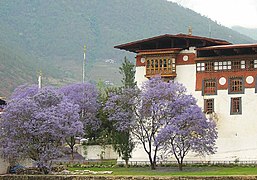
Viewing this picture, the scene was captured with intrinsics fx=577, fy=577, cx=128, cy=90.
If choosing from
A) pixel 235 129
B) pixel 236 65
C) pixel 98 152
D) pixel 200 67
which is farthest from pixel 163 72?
pixel 98 152

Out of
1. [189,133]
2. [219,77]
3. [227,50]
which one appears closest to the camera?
[189,133]

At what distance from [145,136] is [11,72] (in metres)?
102

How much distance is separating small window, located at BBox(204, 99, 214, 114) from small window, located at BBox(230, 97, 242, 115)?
174 centimetres

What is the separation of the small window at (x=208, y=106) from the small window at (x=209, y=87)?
700 millimetres

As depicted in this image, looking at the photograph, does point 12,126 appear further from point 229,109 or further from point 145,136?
point 229,109

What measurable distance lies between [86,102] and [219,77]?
14.7 metres

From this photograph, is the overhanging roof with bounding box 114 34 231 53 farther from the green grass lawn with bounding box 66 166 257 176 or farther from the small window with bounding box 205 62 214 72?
the green grass lawn with bounding box 66 166 257 176

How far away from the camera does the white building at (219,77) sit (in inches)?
1900

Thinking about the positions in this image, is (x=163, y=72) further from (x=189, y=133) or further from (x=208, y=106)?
(x=189, y=133)

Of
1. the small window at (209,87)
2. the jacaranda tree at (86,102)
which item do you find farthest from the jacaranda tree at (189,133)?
the jacaranda tree at (86,102)

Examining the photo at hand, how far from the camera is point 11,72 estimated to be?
14500 cm

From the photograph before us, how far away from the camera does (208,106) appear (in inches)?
1973

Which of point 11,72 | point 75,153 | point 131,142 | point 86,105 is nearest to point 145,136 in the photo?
point 131,142

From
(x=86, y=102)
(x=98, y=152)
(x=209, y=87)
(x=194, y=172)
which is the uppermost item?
(x=209, y=87)
